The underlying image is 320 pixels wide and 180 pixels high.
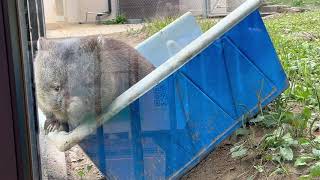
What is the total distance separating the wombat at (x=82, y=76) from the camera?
0.88m

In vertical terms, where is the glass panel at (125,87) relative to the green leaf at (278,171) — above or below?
above

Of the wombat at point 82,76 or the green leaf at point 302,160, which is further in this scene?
the green leaf at point 302,160

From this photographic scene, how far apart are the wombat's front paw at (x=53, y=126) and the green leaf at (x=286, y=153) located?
0.45m

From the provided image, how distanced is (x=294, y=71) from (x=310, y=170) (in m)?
0.26

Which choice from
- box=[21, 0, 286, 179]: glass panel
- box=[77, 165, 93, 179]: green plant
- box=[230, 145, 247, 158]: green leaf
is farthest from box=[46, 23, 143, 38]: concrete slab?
box=[230, 145, 247, 158]: green leaf

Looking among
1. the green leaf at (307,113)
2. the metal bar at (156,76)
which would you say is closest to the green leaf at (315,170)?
the green leaf at (307,113)

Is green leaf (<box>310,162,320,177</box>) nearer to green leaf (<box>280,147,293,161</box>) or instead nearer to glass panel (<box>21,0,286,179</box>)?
green leaf (<box>280,147,293,161</box>)

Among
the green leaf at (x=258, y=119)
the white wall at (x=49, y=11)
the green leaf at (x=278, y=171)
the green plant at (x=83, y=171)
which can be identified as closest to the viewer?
the white wall at (x=49, y=11)

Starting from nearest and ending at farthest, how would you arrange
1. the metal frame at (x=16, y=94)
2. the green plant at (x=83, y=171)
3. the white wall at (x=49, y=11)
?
the metal frame at (x=16, y=94) → the white wall at (x=49, y=11) → the green plant at (x=83, y=171)

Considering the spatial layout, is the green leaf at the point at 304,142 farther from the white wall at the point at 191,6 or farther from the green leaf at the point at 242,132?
the white wall at the point at 191,6

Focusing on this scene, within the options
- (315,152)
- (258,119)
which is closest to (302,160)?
(315,152)

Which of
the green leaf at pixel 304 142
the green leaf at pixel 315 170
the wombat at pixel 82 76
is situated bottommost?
the green leaf at pixel 315 170

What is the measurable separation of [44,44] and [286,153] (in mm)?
544

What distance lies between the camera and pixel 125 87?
3.08 ft
